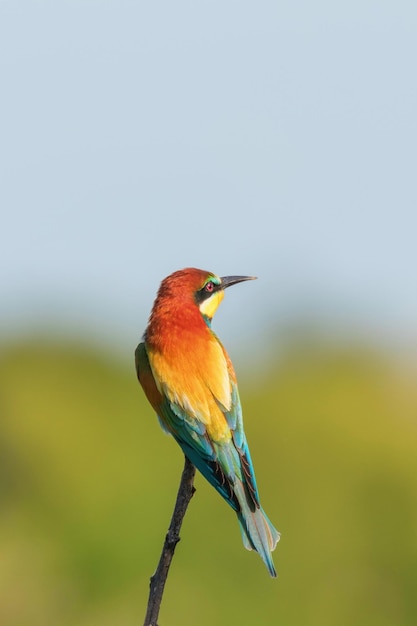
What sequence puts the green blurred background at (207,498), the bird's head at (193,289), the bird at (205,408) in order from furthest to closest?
the green blurred background at (207,498) < the bird's head at (193,289) < the bird at (205,408)

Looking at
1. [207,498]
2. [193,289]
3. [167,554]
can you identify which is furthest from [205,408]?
[207,498]

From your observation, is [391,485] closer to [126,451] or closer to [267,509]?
[267,509]

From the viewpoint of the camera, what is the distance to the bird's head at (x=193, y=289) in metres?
3.85

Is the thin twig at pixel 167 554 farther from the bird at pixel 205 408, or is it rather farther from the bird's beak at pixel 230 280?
the bird's beak at pixel 230 280

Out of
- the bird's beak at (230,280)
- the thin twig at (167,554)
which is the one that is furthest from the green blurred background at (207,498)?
the thin twig at (167,554)

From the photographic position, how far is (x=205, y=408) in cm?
355

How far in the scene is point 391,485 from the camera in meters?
10.1

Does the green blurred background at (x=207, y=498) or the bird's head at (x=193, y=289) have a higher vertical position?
the bird's head at (x=193, y=289)

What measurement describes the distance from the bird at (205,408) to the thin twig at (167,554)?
1.34 feet

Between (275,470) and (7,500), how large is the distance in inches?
105

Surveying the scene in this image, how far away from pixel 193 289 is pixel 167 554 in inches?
51.0

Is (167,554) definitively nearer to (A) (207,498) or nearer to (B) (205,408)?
(B) (205,408)

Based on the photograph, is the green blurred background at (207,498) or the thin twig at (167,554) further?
the green blurred background at (207,498)

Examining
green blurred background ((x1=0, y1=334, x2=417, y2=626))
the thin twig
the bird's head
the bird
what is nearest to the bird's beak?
the bird's head
